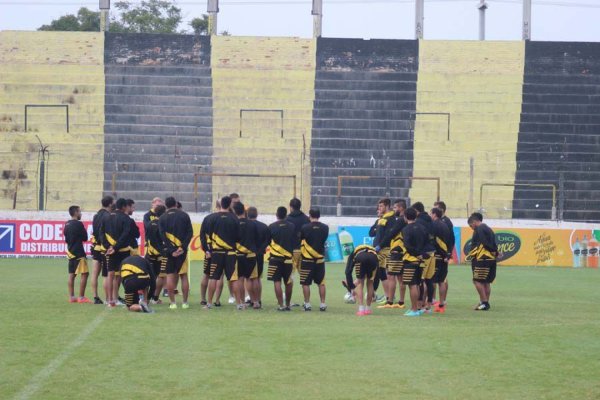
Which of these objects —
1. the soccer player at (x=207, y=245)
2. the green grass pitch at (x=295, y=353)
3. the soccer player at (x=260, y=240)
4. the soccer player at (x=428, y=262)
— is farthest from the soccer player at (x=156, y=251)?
the soccer player at (x=428, y=262)

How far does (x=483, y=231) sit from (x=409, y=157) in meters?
20.4

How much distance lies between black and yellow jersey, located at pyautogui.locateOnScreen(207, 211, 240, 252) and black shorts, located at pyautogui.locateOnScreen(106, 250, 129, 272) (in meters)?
1.55

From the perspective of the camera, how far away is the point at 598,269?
103 ft

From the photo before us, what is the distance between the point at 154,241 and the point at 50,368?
7.52m

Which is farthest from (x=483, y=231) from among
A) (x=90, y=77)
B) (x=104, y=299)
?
(x=90, y=77)

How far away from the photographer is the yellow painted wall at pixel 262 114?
37031mm

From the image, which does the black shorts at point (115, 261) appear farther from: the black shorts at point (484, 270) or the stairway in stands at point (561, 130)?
the stairway in stands at point (561, 130)

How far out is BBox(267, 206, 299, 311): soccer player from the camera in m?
17.7

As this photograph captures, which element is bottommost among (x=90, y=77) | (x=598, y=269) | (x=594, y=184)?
(x=598, y=269)

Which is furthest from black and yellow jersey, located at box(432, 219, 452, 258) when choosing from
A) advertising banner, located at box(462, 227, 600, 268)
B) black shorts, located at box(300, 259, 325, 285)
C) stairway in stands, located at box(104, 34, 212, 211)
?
stairway in stands, located at box(104, 34, 212, 211)

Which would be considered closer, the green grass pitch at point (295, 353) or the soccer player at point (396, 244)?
the green grass pitch at point (295, 353)

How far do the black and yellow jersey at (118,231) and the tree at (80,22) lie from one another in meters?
53.2

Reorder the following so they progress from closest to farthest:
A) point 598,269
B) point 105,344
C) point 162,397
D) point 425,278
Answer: point 162,397, point 105,344, point 425,278, point 598,269

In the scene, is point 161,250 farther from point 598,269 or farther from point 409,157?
point 409,157
